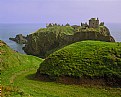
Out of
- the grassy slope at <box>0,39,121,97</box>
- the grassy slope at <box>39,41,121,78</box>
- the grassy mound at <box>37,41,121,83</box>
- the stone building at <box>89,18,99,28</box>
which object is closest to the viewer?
the grassy slope at <box>0,39,121,97</box>

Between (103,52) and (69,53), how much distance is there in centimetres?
501

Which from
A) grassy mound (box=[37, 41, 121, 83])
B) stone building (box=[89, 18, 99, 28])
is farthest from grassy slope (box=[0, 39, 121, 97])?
stone building (box=[89, 18, 99, 28])

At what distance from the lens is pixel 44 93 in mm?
29781

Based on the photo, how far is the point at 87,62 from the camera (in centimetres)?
3772

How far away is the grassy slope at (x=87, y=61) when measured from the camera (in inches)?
1414

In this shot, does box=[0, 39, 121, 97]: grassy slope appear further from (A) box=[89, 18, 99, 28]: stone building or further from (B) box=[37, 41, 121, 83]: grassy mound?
(A) box=[89, 18, 99, 28]: stone building

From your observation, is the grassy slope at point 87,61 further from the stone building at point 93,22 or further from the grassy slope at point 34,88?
the stone building at point 93,22

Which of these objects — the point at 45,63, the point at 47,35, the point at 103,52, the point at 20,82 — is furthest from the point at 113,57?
the point at 47,35

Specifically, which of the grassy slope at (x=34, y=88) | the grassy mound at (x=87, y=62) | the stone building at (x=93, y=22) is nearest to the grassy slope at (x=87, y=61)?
the grassy mound at (x=87, y=62)

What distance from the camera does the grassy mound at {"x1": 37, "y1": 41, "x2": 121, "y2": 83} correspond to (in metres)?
35.7

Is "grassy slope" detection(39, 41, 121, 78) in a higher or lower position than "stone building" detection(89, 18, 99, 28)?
lower

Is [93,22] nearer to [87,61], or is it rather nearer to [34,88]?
[87,61]

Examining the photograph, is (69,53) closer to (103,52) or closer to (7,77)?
(103,52)

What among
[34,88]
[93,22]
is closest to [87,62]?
[34,88]
